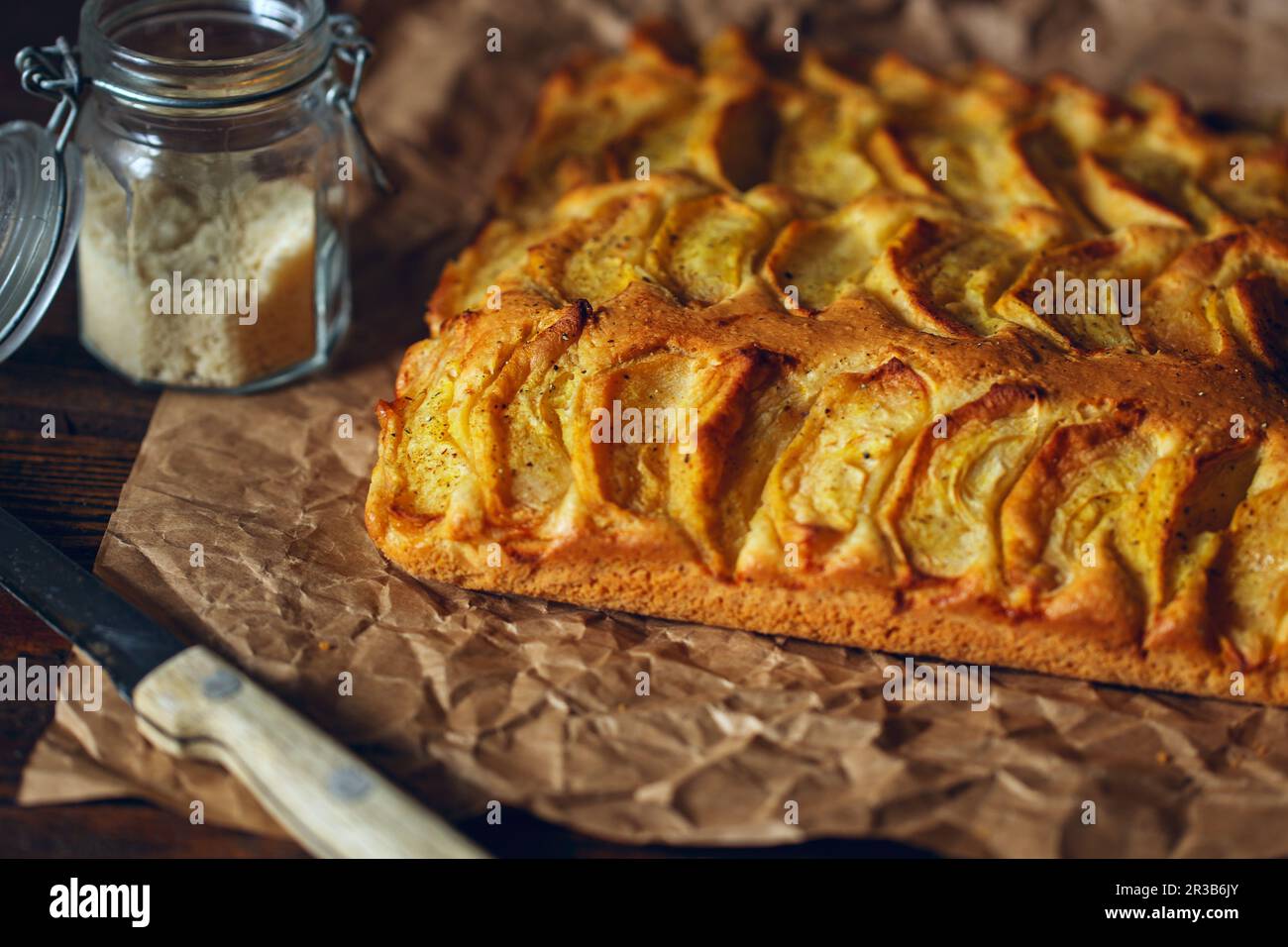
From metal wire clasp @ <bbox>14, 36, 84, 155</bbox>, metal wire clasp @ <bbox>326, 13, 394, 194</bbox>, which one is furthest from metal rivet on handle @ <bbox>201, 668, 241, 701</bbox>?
metal wire clasp @ <bbox>326, 13, 394, 194</bbox>

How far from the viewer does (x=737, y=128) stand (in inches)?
171

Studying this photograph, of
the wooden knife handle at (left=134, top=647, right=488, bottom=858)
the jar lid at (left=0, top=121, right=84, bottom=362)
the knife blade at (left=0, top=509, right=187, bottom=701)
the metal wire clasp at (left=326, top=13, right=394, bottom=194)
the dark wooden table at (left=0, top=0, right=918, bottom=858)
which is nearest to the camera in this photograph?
the wooden knife handle at (left=134, top=647, right=488, bottom=858)

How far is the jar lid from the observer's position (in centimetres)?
342

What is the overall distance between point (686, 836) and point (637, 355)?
118cm

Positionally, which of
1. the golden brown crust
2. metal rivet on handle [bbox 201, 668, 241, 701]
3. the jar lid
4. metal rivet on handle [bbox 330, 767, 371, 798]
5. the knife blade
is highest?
the jar lid

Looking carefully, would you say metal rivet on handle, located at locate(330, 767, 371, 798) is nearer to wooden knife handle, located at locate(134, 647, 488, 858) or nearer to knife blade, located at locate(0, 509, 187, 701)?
wooden knife handle, located at locate(134, 647, 488, 858)

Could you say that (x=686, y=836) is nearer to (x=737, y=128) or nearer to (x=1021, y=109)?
(x=737, y=128)

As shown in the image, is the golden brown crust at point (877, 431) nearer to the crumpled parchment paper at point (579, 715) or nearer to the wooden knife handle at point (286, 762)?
the crumpled parchment paper at point (579, 715)

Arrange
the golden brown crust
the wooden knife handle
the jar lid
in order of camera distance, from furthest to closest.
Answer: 1. the jar lid
2. the golden brown crust
3. the wooden knife handle

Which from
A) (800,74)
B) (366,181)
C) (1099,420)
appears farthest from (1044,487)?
(366,181)

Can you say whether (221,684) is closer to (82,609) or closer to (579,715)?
(82,609)

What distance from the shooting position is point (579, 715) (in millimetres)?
2879

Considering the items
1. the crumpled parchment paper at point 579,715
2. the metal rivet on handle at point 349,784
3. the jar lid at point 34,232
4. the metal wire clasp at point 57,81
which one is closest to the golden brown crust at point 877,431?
the crumpled parchment paper at point 579,715

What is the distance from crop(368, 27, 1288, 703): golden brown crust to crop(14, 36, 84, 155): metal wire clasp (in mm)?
1077
